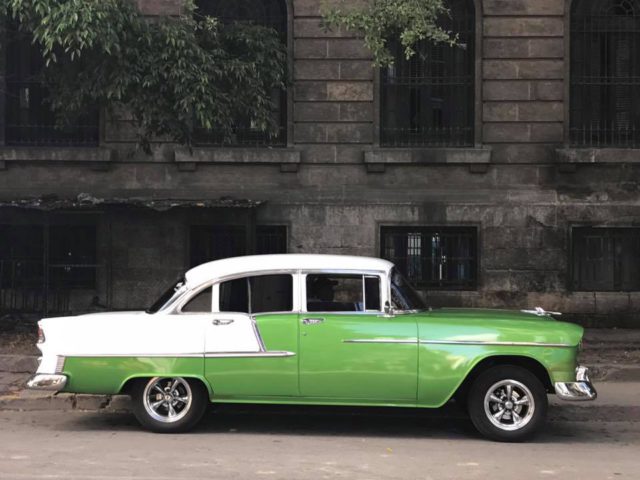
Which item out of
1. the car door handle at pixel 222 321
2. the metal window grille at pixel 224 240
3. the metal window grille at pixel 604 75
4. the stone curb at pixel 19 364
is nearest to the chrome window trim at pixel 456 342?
the car door handle at pixel 222 321

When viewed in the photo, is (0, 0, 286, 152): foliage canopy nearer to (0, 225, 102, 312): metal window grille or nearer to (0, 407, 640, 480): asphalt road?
(0, 225, 102, 312): metal window grille

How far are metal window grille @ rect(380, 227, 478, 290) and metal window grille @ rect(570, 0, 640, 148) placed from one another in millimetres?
2859

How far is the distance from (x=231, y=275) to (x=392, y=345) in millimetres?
1649

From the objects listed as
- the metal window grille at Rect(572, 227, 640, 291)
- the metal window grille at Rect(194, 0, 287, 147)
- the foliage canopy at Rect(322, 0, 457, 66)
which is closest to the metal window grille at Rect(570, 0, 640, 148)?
the metal window grille at Rect(572, 227, 640, 291)

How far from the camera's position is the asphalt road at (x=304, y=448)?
570cm

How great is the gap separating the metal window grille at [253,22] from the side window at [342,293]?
284 inches

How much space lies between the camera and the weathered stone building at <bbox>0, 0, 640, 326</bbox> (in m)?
13.5

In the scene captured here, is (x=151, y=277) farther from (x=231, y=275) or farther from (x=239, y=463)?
(x=239, y=463)

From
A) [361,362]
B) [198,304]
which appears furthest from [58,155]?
[361,362]

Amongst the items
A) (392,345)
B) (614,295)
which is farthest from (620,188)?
(392,345)

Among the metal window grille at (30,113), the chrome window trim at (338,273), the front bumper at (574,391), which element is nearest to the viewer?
the front bumper at (574,391)

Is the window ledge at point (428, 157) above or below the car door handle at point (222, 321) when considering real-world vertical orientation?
above

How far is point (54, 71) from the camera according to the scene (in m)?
10.3

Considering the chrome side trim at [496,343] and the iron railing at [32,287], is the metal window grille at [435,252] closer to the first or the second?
the iron railing at [32,287]
